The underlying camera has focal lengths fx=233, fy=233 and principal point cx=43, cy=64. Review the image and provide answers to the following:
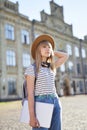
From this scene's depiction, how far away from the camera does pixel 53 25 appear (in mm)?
39594

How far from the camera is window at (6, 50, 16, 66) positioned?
1179 inches

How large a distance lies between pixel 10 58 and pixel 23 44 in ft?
11.9

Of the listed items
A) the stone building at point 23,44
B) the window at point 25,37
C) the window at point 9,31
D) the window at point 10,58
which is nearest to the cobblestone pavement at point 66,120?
the stone building at point 23,44

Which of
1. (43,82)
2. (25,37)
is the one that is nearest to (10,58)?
(25,37)

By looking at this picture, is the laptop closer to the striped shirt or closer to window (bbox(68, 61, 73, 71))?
the striped shirt

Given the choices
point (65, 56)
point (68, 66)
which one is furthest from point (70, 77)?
point (65, 56)

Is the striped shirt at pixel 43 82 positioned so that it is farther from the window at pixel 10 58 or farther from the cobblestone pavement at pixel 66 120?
the window at pixel 10 58

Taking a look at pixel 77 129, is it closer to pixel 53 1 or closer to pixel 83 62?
pixel 53 1

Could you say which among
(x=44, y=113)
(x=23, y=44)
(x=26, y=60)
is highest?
(x=23, y=44)

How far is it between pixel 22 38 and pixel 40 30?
443 cm

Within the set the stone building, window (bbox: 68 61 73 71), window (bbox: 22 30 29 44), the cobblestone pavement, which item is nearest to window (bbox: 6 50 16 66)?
the stone building

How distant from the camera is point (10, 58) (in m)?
30.3

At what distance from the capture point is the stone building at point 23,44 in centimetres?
2945

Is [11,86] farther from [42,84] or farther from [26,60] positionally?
[42,84]
